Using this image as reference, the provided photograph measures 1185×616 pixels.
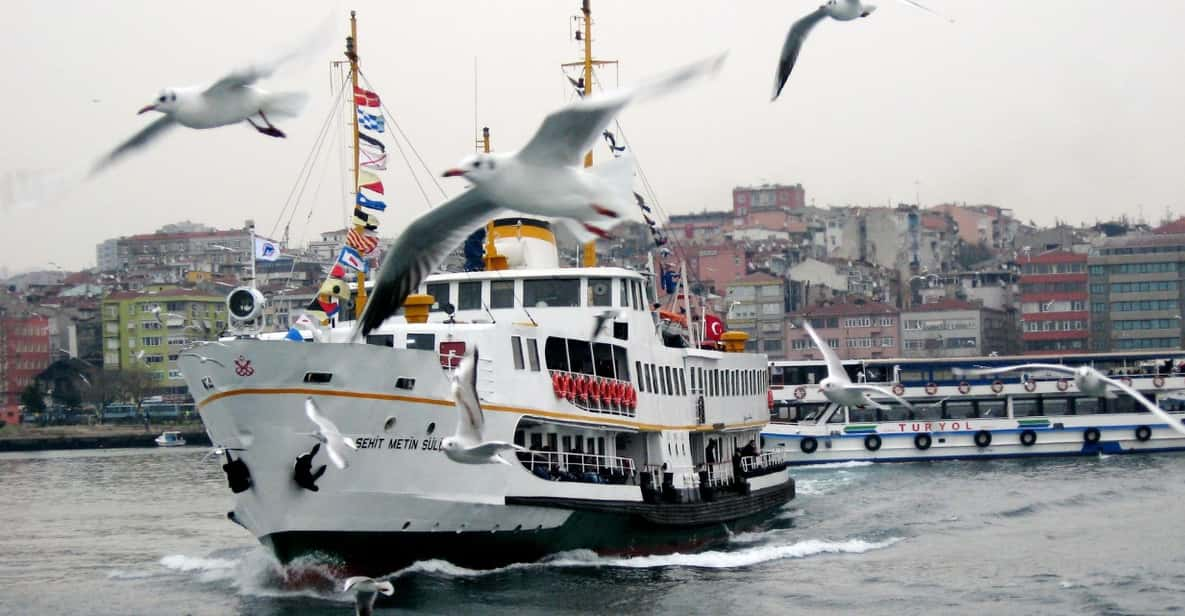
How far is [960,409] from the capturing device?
193ft

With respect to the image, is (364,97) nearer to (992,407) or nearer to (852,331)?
(992,407)

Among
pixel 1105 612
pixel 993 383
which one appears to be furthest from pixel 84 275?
pixel 1105 612

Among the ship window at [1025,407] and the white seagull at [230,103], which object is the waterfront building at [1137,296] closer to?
the ship window at [1025,407]

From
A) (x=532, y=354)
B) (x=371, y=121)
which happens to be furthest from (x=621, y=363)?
(x=371, y=121)

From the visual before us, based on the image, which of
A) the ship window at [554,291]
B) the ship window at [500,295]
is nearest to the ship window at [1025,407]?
the ship window at [554,291]

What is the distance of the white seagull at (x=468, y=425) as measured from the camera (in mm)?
16516

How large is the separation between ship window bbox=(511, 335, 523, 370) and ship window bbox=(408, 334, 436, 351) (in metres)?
1.11

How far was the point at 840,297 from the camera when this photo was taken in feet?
327

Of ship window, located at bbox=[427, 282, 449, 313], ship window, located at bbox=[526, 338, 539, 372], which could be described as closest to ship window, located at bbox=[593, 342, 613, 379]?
ship window, located at bbox=[526, 338, 539, 372]

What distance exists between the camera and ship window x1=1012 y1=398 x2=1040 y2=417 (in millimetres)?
57125

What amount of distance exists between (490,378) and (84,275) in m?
108

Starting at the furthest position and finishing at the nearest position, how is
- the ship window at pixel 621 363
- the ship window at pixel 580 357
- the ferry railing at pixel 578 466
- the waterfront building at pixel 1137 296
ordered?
the waterfront building at pixel 1137 296 → the ship window at pixel 621 363 → the ship window at pixel 580 357 → the ferry railing at pixel 578 466

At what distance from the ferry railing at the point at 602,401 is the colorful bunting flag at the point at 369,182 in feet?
23.2

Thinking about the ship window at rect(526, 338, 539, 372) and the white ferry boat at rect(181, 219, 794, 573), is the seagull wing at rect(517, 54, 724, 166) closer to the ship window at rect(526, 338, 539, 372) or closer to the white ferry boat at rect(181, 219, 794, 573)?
the white ferry boat at rect(181, 219, 794, 573)
